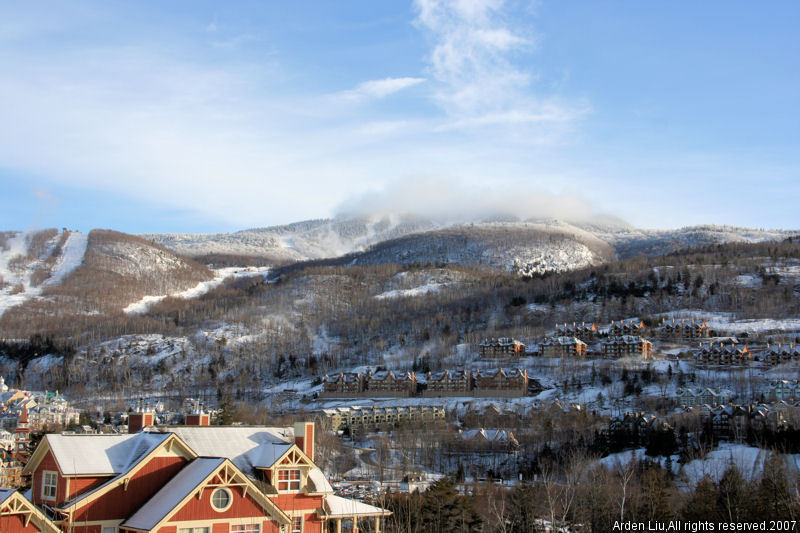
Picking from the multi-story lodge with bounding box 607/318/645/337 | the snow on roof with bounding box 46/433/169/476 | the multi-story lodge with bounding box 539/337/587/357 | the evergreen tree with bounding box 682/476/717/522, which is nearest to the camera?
the snow on roof with bounding box 46/433/169/476

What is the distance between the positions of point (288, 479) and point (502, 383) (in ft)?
358

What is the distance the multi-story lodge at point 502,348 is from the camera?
156 meters

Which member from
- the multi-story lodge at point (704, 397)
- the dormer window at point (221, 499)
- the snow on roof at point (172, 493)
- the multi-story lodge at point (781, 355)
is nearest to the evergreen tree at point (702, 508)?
the dormer window at point (221, 499)

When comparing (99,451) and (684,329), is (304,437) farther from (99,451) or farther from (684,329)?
(684,329)

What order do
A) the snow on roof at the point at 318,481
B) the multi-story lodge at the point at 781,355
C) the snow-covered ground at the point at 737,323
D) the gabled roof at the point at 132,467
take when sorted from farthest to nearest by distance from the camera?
the snow-covered ground at the point at 737,323
the multi-story lodge at the point at 781,355
the snow on roof at the point at 318,481
the gabled roof at the point at 132,467

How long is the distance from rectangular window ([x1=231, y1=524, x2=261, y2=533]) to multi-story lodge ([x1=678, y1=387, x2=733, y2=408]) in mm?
88540

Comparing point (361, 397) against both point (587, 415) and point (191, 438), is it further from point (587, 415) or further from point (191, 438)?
point (191, 438)

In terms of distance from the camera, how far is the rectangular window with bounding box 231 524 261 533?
83.6 ft

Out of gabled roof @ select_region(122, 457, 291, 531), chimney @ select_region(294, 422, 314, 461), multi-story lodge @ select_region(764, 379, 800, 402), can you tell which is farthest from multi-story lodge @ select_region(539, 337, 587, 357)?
gabled roof @ select_region(122, 457, 291, 531)

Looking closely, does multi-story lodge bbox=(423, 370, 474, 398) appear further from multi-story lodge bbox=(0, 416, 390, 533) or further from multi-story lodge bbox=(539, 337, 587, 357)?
multi-story lodge bbox=(0, 416, 390, 533)

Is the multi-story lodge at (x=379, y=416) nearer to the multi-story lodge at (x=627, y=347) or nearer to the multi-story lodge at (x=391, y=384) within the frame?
the multi-story lodge at (x=391, y=384)

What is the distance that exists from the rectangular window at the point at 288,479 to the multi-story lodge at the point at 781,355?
4625 inches

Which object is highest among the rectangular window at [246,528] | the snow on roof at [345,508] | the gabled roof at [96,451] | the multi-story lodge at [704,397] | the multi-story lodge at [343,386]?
the gabled roof at [96,451]

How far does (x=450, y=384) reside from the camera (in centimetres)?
14050
